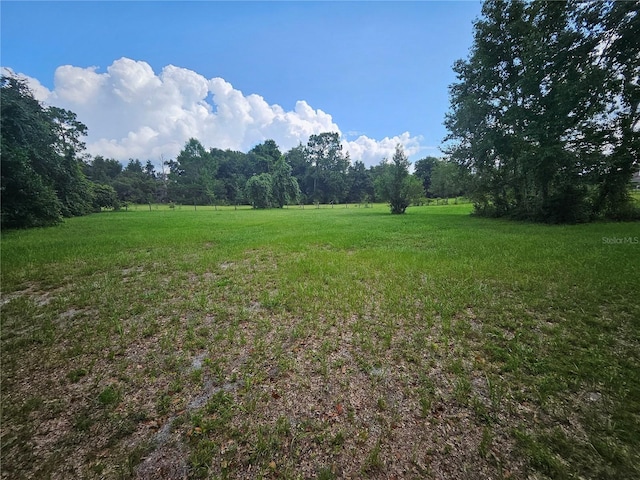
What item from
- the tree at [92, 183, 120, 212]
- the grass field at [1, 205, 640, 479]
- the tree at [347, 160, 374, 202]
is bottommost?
the grass field at [1, 205, 640, 479]

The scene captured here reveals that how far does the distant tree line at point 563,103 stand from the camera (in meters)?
13.7

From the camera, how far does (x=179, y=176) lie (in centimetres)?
6456

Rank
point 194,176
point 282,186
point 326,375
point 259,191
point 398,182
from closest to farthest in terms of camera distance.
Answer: point 326,375
point 398,182
point 259,191
point 282,186
point 194,176

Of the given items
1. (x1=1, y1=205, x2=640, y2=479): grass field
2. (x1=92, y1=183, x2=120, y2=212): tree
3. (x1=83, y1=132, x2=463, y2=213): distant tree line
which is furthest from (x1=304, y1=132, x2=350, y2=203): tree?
(x1=1, y1=205, x2=640, y2=479): grass field

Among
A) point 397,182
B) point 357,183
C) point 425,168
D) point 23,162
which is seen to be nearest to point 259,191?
point 397,182

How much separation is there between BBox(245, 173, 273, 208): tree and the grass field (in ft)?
128

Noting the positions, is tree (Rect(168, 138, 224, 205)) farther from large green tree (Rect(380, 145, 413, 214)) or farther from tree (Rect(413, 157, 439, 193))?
tree (Rect(413, 157, 439, 193))

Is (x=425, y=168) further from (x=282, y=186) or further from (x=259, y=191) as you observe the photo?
(x=259, y=191)

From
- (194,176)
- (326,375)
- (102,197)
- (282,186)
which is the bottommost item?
(326,375)

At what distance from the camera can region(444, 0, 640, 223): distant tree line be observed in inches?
540

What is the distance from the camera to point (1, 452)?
6.81ft

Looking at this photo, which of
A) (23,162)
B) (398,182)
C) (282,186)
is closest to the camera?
(23,162)

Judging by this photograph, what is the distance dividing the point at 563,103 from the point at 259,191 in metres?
39.0

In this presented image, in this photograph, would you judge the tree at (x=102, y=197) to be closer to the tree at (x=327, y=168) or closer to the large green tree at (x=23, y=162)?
the large green tree at (x=23, y=162)
